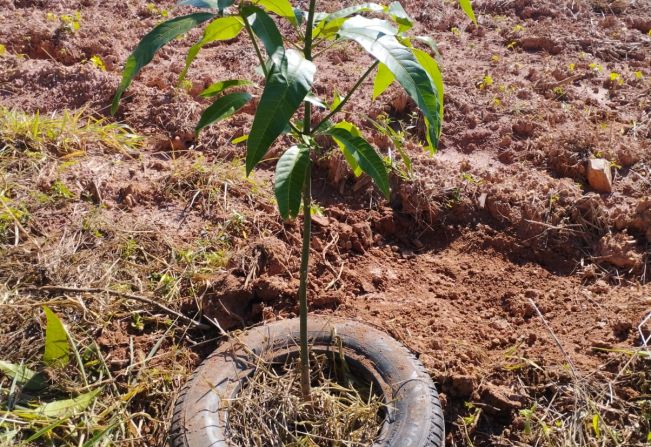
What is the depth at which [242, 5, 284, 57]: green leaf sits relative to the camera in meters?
1.47

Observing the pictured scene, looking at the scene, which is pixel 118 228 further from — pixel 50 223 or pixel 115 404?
pixel 115 404

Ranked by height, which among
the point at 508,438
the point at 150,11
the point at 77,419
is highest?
the point at 150,11

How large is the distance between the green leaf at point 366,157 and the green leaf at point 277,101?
1.12ft

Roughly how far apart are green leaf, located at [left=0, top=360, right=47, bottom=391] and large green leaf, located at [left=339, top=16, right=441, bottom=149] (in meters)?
1.84

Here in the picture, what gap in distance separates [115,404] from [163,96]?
2343 millimetres

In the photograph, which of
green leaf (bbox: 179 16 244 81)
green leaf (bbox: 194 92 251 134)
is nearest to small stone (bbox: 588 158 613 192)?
green leaf (bbox: 194 92 251 134)

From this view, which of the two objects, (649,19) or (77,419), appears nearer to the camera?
(77,419)

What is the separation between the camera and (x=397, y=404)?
2.22m

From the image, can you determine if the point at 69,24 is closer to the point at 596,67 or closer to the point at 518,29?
the point at 518,29

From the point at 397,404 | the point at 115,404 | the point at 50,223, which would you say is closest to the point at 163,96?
the point at 50,223

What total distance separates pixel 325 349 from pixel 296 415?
0.27 m

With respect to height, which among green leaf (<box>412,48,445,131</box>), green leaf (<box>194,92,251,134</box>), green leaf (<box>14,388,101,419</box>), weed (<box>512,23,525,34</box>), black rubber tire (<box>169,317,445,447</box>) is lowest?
green leaf (<box>14,388,101,419</box>)

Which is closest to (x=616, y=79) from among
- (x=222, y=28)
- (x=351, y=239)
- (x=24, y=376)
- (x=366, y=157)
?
(x=351, y=239)

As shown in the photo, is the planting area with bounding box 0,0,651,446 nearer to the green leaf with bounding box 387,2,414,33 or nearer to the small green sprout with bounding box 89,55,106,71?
the small green sprout with bounding box 89,55,106,71
